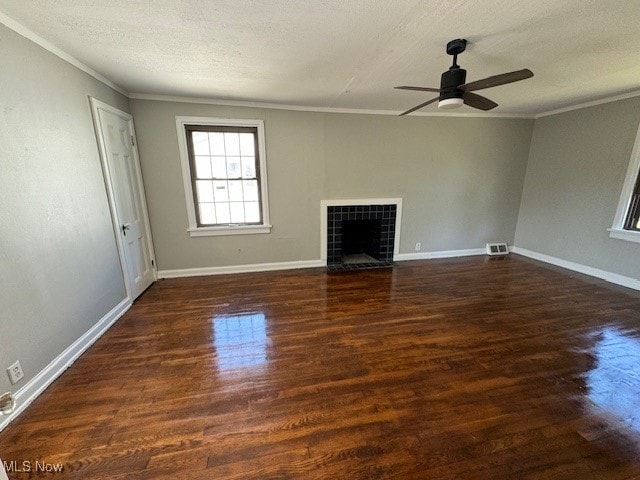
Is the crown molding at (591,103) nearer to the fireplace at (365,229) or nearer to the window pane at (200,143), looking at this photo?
the fireplace at (365,229)

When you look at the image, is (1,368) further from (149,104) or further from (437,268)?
(437,268)

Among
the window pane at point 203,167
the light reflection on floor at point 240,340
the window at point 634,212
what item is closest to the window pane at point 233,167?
the window pane at point 203,167

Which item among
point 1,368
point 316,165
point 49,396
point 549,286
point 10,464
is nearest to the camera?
point 10,464

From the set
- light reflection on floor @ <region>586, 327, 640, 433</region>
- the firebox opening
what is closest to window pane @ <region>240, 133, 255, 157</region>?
the firebox opening

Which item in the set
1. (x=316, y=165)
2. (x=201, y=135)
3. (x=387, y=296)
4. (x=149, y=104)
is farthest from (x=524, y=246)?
(x=149, y=104)

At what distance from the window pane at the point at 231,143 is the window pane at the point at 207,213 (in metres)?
0.77

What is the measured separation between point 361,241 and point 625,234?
346 cm

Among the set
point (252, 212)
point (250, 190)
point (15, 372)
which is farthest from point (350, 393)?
point (250, 190)

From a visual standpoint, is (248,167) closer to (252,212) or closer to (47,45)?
(252,212)

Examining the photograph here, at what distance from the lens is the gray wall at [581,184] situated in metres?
3.38

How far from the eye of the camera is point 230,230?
12.3 ft

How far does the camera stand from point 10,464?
126 cm

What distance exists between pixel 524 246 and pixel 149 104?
6201mm

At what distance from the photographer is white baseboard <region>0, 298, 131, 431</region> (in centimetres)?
158
